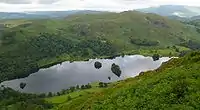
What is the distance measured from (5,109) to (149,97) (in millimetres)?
152056

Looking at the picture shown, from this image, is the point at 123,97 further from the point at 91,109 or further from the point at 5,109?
the point at 5,109

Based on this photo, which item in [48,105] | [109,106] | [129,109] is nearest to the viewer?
[129,109]

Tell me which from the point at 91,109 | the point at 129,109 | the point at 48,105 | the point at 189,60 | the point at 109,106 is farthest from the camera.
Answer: the point at 48,105

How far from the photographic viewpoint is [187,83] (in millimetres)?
44656

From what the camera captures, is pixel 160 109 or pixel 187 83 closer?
pixel 160 109

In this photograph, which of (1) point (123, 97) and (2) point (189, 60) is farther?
(2) point (189, 60)

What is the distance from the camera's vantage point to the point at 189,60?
62.6 metres

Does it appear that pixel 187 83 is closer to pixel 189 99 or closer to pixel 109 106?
pixel 189 99

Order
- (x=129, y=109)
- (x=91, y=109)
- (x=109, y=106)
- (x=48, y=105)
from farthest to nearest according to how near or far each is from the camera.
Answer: (x=48, y=105) → (x=91, y=109) → (x=109, y=106) → (x=129, y=109)

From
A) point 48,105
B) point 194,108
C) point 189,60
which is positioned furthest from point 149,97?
point 48,105

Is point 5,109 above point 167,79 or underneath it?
underneath

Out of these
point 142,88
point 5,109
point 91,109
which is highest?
point 142,88

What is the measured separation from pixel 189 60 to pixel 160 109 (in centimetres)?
2363

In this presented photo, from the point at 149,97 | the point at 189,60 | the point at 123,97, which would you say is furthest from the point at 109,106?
the point at 189,60
